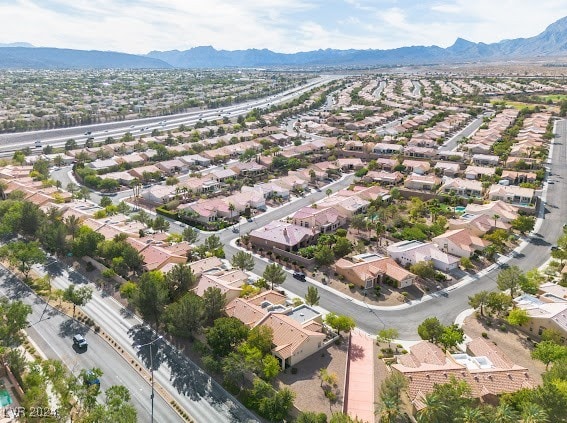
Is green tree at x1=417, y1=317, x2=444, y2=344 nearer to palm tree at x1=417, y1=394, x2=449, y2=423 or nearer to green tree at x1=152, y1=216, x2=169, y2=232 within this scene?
palm tree at x1=417, y1=394, x2=449, y2=423

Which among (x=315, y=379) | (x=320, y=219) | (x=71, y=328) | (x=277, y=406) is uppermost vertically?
(x=277, y=406)

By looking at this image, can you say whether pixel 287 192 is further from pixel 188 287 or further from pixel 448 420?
pixel 448 420

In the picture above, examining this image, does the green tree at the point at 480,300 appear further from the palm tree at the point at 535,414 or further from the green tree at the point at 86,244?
the green tree at the point at 86,244

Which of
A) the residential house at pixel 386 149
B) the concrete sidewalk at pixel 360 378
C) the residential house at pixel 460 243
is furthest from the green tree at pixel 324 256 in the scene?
the residential house at pixel 386 149

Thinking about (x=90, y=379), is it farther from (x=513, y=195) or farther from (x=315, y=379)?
(x=513, y=195)

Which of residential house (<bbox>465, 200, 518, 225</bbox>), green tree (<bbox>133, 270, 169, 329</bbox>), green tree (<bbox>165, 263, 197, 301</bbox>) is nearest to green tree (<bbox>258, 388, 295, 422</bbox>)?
green tree (<bbox>133, 270, 169, 329</bbox>)

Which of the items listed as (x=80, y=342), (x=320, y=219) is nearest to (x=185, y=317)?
(x=80, y=342)
